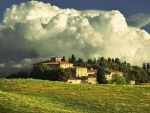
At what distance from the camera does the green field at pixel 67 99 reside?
41.9m

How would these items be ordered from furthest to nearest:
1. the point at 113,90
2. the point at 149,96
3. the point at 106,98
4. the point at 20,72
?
the point at 20,72
the point at 113,90
the point at 149,96
the point at 106,98

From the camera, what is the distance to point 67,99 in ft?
158

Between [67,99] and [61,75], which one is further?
[61,75]

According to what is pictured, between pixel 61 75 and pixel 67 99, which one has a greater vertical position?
pixel 61 75

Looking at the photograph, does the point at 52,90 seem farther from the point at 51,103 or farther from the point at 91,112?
the point at 91,112

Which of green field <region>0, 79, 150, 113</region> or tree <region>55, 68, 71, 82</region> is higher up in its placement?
tree <region>55, 68, 71, 82</region>

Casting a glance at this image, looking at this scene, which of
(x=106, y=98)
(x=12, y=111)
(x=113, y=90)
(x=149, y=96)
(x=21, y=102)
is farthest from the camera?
(x=113, y=90)

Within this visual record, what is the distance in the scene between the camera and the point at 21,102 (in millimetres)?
43312

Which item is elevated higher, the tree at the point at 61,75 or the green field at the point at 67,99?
the tree at the point at 61,75

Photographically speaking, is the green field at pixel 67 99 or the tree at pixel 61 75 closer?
the green field at pixel 67 99

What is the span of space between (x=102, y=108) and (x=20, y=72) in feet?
420

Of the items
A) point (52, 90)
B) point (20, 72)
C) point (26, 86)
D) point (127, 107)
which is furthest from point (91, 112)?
point (20, 72)

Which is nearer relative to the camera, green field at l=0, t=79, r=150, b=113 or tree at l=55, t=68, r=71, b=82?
green field at l=0, t=79, r=150, b=113

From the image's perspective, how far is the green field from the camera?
41.9 m
